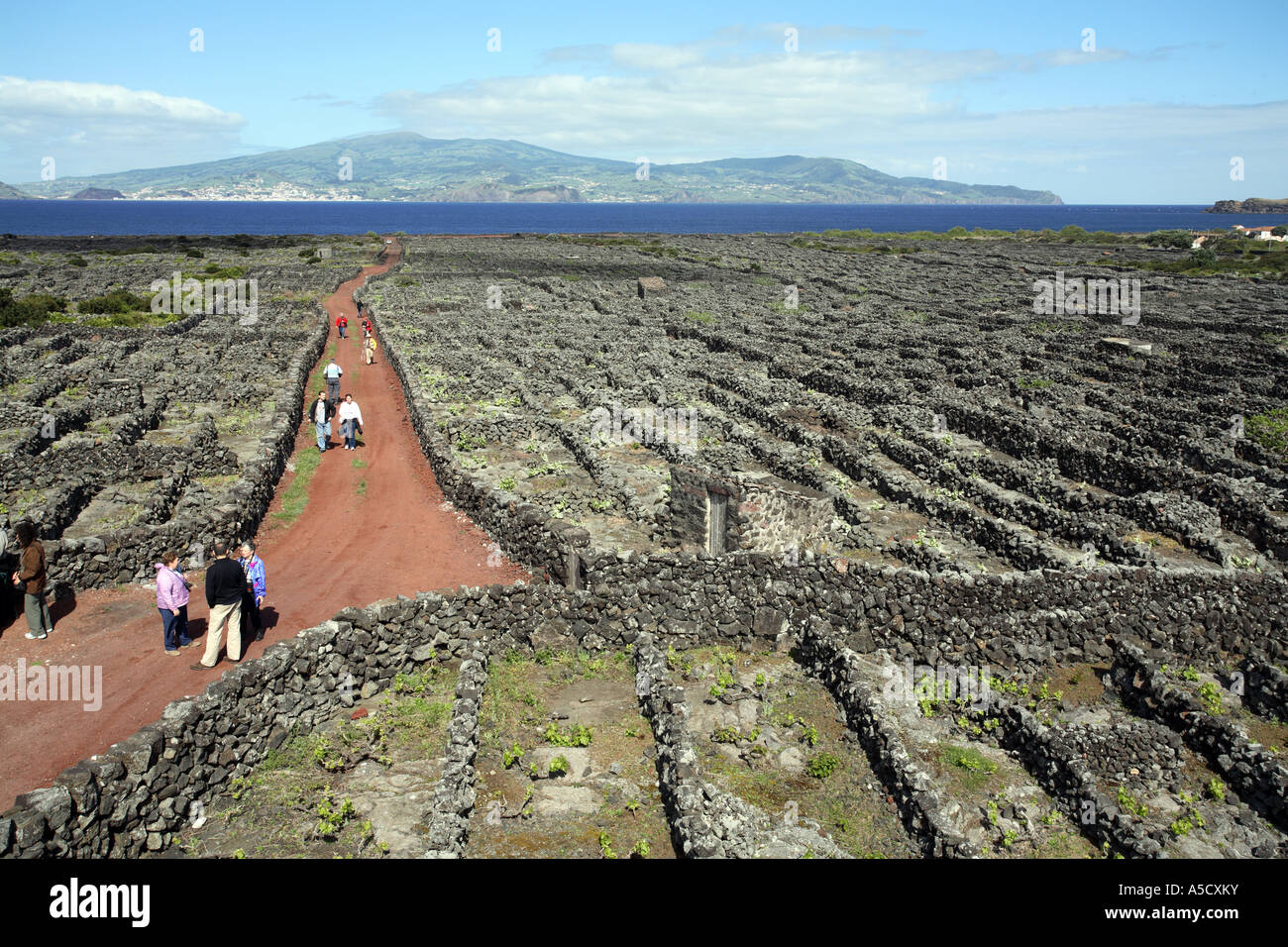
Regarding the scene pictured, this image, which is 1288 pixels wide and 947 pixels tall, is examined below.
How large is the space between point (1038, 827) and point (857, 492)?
1377 centimetres

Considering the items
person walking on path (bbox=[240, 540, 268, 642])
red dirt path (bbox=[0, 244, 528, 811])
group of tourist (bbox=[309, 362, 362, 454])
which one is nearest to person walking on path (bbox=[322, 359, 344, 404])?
group of tourist (bbox=[309, 362, 362, 454])

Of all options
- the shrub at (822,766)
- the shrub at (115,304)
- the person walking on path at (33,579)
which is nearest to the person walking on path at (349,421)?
the person walking on path at (33,579)

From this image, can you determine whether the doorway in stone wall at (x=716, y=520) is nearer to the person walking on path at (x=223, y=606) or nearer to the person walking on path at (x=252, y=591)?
the person walking on path at (x=252, y=591)

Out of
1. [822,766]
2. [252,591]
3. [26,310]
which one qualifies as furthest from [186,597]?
[26,310]

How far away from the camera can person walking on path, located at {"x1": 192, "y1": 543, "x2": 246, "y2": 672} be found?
12.9 meters

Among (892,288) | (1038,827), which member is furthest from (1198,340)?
(1038,827)

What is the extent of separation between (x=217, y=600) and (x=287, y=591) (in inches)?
147

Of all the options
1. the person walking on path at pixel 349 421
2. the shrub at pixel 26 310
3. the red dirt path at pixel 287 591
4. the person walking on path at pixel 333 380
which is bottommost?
the red dirt path at pixel 287 591

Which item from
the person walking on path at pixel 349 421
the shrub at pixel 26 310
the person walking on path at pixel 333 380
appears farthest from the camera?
the shrub at pixel 26 310

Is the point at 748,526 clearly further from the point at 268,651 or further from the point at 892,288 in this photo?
the point at 892,288

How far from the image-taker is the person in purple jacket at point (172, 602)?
13.3 meters

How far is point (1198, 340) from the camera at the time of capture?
1822 inches

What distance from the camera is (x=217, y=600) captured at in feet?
42.5
